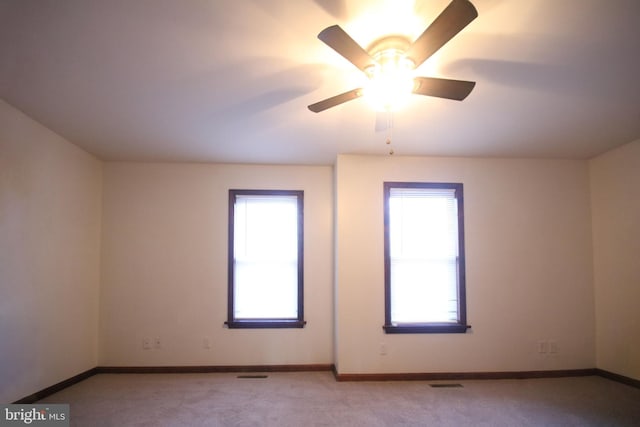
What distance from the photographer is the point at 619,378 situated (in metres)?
4.02

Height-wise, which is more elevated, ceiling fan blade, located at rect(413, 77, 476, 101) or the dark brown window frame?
ceiling fan blade, located at rect(413, 77, 476, 101)

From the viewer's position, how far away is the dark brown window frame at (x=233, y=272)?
174 inches

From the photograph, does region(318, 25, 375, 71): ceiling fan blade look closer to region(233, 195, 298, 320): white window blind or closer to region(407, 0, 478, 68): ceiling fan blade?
region(407, 0, 478, 68): ceiling fan blade

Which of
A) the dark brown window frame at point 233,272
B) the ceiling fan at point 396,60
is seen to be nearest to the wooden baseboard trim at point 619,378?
the dark brown window frame at point 233,272

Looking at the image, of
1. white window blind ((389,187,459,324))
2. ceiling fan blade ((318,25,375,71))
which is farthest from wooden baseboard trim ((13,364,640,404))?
ceiling fan blade ((318,25,375,71))

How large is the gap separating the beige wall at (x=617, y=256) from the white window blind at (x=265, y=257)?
3.56 metres

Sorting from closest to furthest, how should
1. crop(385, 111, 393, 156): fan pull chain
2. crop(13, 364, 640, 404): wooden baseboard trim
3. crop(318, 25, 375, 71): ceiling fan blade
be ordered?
crop(318, 25, 375, 71): ceiling fan blade < crop(385, 111, 393, 156): fan pull chain < crop(13, 364, 640, 404): wooden baseboard trim

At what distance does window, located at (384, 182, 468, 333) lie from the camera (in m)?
4.24

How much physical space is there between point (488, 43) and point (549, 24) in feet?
0.96

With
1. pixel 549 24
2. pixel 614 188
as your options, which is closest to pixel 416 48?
pixel 549 24

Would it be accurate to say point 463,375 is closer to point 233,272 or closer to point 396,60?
point 233,272

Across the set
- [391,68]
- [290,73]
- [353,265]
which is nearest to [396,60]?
[391,68]

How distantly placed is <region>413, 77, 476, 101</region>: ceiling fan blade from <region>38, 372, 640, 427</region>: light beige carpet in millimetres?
2579

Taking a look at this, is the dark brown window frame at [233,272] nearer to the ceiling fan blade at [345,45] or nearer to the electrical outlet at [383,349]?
the electrical outlet at [383,349]
